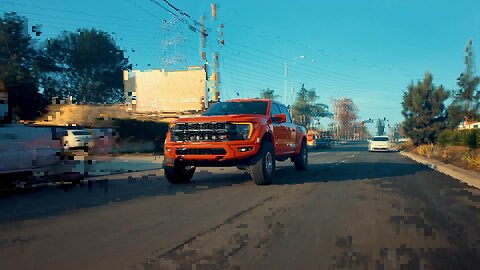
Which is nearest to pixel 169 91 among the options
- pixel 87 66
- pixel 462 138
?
pixel 87 66

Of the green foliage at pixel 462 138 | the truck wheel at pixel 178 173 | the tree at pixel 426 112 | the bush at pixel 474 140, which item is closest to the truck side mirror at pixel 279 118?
the truck wheel at pixel 178 173

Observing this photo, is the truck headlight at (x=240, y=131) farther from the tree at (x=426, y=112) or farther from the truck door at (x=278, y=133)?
the tree at (x=426, y=112)

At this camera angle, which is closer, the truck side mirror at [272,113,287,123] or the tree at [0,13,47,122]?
the truck side mirror at [272,113,287,123]

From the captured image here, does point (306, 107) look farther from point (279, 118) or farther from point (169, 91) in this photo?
point (279, 118)

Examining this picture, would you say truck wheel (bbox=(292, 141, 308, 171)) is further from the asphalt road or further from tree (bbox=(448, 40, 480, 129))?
tree (bbox=(448, 40, 480, 129))

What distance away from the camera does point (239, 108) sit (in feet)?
34.8

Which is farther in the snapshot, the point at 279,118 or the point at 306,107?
the point at 306,107

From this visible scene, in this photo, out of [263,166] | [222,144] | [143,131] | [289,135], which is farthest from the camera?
[143,131]

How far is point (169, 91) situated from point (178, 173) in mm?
39855

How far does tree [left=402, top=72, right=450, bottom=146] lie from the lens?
32.0 meters

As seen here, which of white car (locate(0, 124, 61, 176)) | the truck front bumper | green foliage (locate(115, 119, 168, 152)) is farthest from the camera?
green foliage (locate(115, 119, 168, 152))

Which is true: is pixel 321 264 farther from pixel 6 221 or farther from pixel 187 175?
pixel 187 175

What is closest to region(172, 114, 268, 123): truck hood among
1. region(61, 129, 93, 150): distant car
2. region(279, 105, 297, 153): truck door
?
region(279, 105, 297, 153): truck door

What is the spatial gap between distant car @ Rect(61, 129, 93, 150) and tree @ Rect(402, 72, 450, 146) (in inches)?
1094
